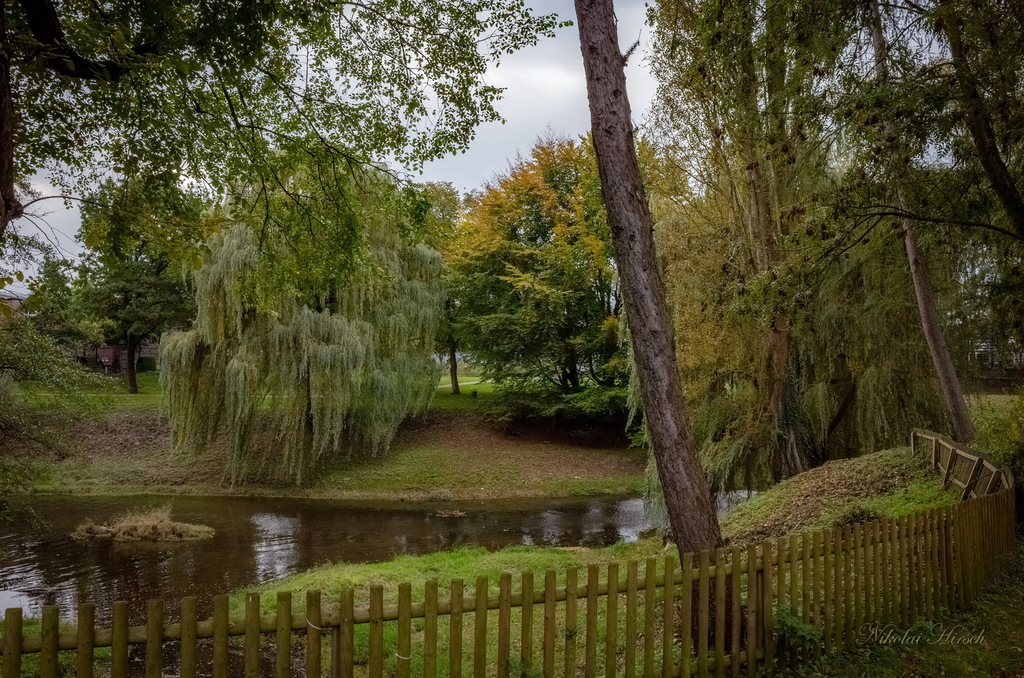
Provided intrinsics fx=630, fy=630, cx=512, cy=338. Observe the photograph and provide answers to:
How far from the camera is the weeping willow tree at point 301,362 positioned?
16875 millimetres

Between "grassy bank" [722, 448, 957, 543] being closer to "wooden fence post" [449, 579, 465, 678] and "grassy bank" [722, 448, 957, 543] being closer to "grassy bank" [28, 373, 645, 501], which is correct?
"wooden fence post" [449, 579, 465, 678]

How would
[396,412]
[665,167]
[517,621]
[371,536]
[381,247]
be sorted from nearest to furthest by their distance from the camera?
[517,621] < [665,167] < [371,536] < [381,247] < [396,412]

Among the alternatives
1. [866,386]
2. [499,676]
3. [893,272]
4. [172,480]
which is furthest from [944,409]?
[172,480]

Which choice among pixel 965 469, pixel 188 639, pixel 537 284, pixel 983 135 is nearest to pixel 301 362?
pixel 537 284

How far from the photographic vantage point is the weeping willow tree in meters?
16.9

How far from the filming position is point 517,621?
643 centimetres

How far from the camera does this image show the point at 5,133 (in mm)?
3461

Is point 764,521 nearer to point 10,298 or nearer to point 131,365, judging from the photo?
point 10,298

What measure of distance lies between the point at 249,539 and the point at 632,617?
11410 millimetres

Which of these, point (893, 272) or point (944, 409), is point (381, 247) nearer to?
point (893, 272)

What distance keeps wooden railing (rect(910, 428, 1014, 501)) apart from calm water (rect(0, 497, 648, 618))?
20.6 feet

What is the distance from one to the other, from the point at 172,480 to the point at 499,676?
1842 centimetres

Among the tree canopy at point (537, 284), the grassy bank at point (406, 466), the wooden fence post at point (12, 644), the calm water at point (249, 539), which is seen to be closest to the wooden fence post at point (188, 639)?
the wooden fence post at point (12, 644)

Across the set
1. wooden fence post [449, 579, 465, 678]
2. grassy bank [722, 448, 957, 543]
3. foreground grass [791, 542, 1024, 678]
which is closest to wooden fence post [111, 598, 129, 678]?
wooden fence post [449, 579, 465, 678]
